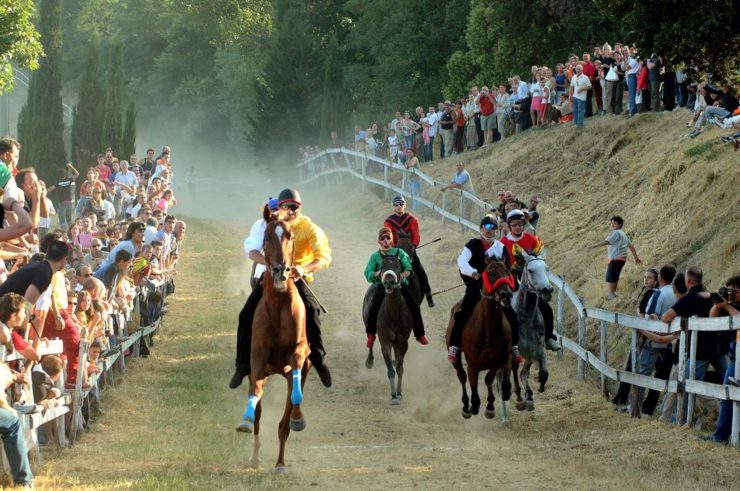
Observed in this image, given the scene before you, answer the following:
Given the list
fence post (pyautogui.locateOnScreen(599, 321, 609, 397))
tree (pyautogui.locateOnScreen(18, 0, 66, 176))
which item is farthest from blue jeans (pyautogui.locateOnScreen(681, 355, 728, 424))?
tree (pyautogui.locateOnScreen(18, 0, 66, 176))

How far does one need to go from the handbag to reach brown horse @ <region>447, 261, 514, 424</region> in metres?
16.0

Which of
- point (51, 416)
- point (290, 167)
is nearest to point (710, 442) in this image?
point (51, 416)

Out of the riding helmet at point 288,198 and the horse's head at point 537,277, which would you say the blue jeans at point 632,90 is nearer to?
the horse's head at point 537,277

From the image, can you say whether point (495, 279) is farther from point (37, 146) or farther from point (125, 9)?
point (125, 9)

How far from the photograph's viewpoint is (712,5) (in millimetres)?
19234

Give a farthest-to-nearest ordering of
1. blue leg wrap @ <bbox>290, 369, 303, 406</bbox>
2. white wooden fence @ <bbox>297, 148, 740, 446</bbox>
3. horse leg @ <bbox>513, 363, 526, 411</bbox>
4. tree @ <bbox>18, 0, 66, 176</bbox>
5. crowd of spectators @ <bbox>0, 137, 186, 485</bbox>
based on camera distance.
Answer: tree @ <bbox>18, 0, 66, 176</bbox>, horse leg @ <bbox>513, 363, 526, 411</bbox>, white wooden fence @ <bbox>297, 148, 740, 446</bbox>, blue leg wrap @ <bbox>290, 369, 303, 406</bbox>, crowd of spectators @ <bbox>0, 137, 186, 485</bbox>

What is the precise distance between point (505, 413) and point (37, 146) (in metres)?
38.1

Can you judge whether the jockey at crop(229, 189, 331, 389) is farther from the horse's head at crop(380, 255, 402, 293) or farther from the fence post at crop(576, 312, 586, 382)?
the fence post at crop(576, 312, 586, 382)

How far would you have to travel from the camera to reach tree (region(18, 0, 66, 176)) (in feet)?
169

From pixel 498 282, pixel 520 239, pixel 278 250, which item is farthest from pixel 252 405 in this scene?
pixel 520 239

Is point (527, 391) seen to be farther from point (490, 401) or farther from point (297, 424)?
point (297, 424)

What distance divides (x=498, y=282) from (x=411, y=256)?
19.2 feet

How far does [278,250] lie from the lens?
40.6 feet

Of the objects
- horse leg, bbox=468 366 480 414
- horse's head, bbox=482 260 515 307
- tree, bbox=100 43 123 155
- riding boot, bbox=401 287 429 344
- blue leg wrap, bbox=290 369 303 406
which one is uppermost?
tree, bbox=100 43 123 155
